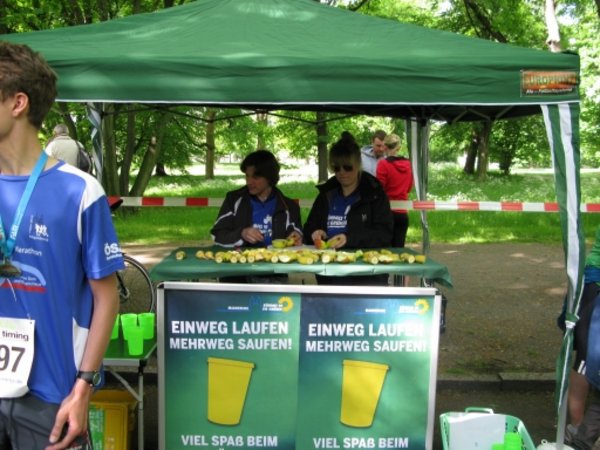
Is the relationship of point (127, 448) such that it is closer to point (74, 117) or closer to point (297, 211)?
point (297, 211)

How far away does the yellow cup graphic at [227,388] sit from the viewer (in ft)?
11.1

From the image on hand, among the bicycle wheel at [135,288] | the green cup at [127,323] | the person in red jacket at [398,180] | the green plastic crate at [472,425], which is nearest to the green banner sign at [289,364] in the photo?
the green plastic crate at [472,425]

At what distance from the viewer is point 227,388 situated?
11.2 feet

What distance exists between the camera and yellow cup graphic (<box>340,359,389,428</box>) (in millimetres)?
3416

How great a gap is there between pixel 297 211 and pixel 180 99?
61.2 inches

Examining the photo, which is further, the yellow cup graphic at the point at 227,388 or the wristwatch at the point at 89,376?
the yellow cup graphic at the point at 227,388

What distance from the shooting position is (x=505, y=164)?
37469 millimetres

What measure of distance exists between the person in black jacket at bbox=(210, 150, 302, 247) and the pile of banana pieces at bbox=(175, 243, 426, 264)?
21.0 inches

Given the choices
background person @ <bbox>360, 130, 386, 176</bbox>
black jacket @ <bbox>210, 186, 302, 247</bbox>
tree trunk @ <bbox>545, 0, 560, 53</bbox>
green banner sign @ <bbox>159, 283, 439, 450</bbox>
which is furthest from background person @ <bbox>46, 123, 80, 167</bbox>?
tree trunk @ <bbox>545, 0, 560, 53</bbox>

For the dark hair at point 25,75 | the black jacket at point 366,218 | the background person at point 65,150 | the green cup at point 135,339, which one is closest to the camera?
the dark hair at point 25,75

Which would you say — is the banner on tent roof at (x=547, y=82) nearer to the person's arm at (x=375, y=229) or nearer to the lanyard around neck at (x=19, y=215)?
the person's arm at (x=375, y=229)

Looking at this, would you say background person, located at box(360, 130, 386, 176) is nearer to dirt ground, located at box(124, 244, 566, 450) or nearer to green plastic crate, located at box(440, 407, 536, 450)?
dirt ground, located at box(124, 244, 566, 450)

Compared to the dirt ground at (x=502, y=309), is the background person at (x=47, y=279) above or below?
above

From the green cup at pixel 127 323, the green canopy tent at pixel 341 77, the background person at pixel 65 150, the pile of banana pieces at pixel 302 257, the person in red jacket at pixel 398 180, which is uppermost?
the green canopy tent at pixel 341 77
